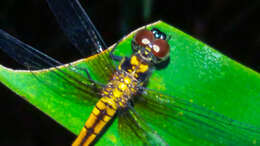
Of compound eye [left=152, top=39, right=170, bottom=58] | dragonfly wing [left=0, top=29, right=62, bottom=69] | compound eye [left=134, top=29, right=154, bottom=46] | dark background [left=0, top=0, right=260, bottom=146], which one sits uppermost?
dragonfly wing [left=0, top=29, right=62, bottom=69]

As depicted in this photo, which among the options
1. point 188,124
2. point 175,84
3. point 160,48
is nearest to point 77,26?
point 160,48

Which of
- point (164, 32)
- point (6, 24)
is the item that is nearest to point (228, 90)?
point (164, 32)

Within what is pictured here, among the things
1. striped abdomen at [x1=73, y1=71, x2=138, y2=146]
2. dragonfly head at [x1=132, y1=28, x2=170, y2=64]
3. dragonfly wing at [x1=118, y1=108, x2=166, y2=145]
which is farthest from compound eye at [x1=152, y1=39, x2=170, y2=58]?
dragonfly wing at [x1=118, y1=108, x2=166, y2=145]

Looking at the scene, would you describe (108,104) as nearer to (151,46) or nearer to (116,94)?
(116,94)

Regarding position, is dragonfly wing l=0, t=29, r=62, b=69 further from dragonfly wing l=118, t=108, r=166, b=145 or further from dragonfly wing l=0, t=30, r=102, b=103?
dragonfly wing l=118, t=108, r=166, b=145

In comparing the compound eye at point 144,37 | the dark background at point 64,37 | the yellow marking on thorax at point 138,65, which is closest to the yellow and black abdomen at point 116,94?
the yellow marking on thorax at point 138,65

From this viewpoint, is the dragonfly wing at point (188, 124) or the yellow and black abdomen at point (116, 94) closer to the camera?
the dragonfly wing at point (188, 124)

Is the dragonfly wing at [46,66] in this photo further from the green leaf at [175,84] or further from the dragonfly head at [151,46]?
the dragonfly head at [151,46]
